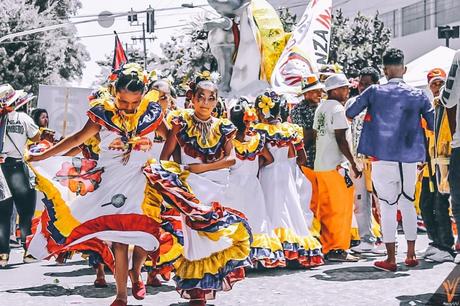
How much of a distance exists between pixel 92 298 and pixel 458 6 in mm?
35922

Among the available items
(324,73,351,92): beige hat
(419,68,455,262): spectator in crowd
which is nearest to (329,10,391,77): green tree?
(419,68,455,262): spectator in crowd

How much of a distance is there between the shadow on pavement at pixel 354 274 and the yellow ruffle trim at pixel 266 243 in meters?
0.51

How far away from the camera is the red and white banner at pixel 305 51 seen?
11.4m

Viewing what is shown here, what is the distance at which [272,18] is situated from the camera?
40.3 feet

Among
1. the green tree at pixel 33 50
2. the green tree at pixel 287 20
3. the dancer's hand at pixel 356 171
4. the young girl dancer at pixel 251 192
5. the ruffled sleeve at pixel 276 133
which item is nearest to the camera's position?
the young girl dancer at pixel 251 192

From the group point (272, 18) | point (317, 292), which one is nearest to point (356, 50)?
point (272, 18)

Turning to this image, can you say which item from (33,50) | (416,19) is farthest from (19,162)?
(416,19)

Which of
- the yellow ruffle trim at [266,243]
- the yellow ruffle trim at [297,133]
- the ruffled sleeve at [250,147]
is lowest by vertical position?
the yellow ruffle trim at [266,243]

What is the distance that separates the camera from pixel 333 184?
8.19 meters

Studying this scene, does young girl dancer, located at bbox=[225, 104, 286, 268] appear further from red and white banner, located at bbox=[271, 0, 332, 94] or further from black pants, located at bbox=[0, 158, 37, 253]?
red and white banner, located at bbox=[271, 0, 332, 94]

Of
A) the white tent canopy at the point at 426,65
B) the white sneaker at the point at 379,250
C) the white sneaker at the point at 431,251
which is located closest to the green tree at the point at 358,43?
the white tent canopy at the point at 426,65

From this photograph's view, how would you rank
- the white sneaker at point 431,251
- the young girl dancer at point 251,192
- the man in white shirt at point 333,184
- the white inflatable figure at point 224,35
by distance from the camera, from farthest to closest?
the white inflatable figure at point 224,35 < the man in white shirt at point 333,184 < the white sneaker at point 431,251 < the young girl dancer at point 251,192

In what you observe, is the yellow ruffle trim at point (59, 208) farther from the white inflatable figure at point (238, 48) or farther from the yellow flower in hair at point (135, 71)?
the white inflatable figure at point (238, 48)

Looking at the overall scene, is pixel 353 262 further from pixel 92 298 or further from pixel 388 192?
pixel 92 298
